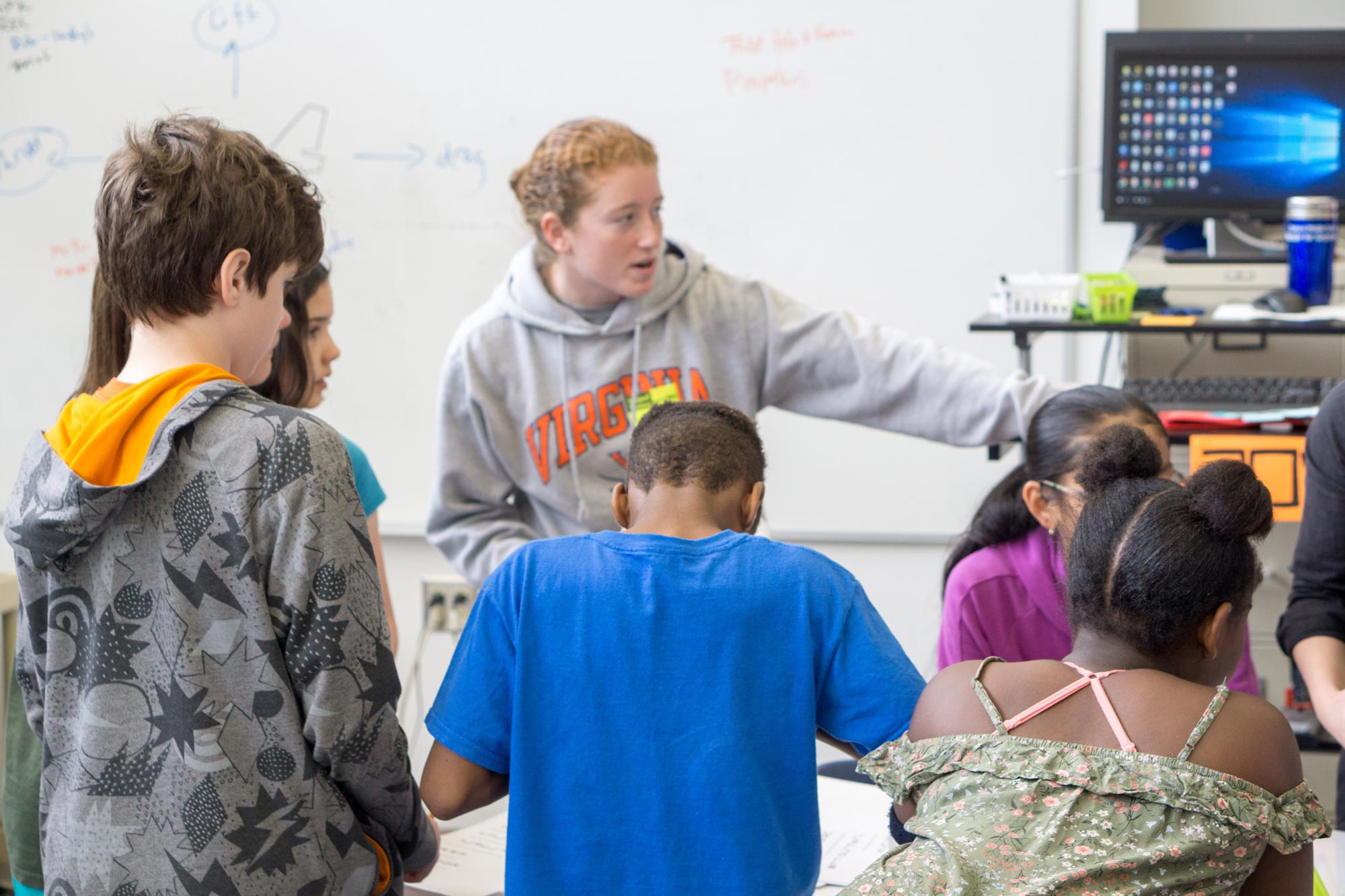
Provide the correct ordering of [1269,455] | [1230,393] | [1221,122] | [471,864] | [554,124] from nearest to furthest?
[471,864] → [1269,455] → [1230,393] → [1221,122] → [554,124]

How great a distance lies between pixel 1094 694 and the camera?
0.96 meters

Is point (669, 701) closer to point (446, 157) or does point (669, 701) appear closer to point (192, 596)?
point (192, 596)

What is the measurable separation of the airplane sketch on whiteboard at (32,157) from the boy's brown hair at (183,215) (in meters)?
2.34

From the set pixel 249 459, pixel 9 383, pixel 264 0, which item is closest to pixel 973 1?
pixel 264 0

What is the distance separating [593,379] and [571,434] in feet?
0.32

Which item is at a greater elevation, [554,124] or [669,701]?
[554,124]

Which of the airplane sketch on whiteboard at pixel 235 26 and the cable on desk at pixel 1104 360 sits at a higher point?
the airplane sketch on whiteboard at pixel 235 26

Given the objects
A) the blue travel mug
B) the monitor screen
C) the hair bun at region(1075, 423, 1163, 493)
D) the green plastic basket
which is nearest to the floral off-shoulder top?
the hair bun at region(1075, 423, 1163, 493)

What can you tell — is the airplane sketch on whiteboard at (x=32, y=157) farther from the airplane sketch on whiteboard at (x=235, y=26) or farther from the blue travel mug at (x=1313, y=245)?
the blue travel mug at (x=1313, y=245)

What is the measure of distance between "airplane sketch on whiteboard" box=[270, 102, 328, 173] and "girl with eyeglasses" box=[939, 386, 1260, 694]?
210 centimetres

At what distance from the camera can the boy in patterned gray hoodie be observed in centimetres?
99

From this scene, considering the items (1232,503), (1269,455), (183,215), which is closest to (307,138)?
(183,215)

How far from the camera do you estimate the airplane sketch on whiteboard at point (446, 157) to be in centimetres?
298

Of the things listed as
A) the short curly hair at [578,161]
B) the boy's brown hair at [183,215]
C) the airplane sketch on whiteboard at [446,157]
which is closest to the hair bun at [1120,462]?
the boy's brown hair at [183,215]
